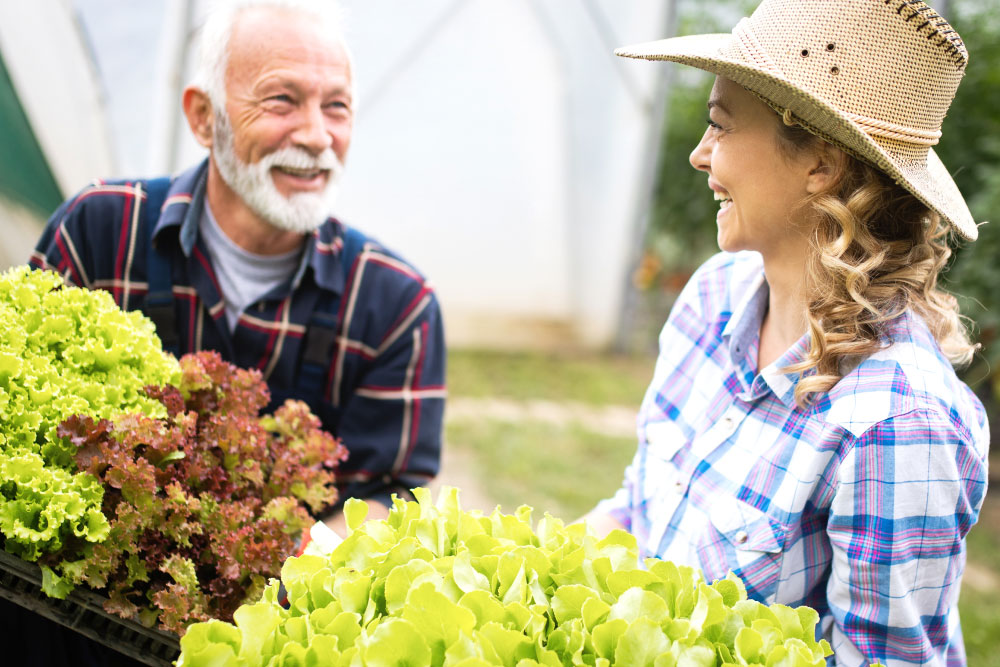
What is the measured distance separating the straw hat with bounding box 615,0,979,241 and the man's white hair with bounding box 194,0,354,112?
1170 mm

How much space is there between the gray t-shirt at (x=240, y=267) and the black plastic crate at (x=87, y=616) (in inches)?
41.3

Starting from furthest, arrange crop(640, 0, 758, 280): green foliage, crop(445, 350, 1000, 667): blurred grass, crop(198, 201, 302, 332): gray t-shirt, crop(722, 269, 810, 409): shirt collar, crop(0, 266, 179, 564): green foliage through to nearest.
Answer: crop(640, 0, 758, 280): green foliage → crop(445, 350, 1000, 667): blurred grass → crop(198, 201, 302, 332): gray t-shirt → crop(722, 269, 810, 409): shirt collar → crop(0, 266, 179, 564): green foliage

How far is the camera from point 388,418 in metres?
2.37

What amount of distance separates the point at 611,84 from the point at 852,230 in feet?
21.6

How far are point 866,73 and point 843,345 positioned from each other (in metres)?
0.49

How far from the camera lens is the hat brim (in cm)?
151

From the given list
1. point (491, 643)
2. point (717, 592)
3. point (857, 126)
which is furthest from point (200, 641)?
point (857, 126)

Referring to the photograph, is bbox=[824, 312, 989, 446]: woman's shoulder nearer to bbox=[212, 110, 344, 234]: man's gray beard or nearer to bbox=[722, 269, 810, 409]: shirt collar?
bbox=[722, 269, 810, 409]: shirt collar

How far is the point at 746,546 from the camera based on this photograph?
5.33 ft

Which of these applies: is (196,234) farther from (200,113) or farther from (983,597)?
(983,597)

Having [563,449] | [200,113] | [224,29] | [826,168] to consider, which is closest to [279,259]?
[200,113]

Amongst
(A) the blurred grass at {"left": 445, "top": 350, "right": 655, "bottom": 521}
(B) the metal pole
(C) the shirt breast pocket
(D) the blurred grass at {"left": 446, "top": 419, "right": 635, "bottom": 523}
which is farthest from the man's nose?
(B) the metal pole

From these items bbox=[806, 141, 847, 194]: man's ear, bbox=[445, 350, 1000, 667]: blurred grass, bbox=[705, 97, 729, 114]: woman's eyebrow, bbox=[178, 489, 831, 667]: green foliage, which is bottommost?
bbox=[445, 350, 1000, 667]: blurred grass

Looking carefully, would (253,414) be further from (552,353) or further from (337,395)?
(552,353)
